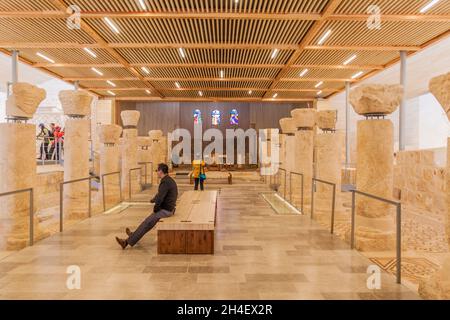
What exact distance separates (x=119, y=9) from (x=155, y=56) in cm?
424

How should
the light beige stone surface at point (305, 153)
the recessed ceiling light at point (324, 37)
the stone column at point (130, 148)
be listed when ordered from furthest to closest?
the stone column at point (130, 148), the recessed ceiling light at point (324, 37), the light beige stone surface at point (305, 153)

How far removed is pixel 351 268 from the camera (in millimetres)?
4336

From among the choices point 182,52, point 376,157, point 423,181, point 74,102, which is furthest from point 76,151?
point 423,181

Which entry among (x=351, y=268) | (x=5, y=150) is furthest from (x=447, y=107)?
(x=5, y=150)

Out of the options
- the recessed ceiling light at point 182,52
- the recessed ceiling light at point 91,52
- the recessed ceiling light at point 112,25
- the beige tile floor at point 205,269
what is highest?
the recessed ceiling light at point 112,25

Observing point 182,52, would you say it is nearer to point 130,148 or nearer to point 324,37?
point 130,148

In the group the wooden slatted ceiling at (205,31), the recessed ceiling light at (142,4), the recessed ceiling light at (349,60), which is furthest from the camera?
the recessed ceiling light at (349,60)

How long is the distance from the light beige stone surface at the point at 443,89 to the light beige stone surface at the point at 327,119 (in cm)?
525

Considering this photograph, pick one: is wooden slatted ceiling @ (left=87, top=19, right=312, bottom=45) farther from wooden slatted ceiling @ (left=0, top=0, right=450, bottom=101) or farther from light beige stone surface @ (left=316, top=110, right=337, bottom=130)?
light beige stone surface @ (left=316, top=110, right=337, bottom=130)

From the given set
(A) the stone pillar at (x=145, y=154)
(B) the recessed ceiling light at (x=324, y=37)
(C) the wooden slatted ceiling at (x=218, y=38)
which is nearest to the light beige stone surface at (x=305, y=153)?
(C) the wooden slatted ceiling at (x=218, y=38)

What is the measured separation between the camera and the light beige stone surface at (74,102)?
7793 mm

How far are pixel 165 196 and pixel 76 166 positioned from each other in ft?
12.8

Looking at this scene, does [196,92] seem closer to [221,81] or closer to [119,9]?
[221,81]

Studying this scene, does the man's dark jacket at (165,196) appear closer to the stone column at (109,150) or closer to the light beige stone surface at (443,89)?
the light beige stone surface at (443,89)
